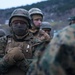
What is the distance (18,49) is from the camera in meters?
4.53

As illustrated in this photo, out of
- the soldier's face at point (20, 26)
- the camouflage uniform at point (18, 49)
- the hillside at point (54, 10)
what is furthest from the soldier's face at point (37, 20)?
the hillside at point (54, 10)

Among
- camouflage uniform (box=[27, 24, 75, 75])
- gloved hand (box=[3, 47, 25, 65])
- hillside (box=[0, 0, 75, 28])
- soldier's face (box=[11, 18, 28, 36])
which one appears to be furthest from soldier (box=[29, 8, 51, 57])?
hillside (box=[0, 0, 75, 28])

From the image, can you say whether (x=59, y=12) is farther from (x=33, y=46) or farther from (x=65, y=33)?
(x=65, y=33)

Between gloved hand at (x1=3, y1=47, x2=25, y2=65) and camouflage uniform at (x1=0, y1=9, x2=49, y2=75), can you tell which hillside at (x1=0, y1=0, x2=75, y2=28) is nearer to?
camouflage uniform at (x1=0, y1=9, x2=49, y2=75)

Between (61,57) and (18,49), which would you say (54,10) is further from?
(61,57)

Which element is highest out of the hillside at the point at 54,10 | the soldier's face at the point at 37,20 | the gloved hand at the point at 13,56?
the soldier's face at the point at 37,20

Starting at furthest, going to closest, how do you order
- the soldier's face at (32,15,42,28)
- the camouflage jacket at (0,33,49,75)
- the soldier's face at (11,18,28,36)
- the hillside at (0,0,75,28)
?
the hillside at (0,0,75,28)
the soldier's face at (32,15,42,28)
the soldier's face at (11,18,28,36)
the camouflage jacket at (0,33,49,75)

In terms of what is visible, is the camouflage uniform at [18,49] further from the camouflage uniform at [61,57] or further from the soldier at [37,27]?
the camouflage uniform at [61,57]

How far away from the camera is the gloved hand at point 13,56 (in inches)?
176

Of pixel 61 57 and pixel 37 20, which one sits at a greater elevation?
pixel 61 57

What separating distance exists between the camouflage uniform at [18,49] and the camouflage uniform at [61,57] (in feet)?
8.08

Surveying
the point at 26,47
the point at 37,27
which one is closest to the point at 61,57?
the point at 26,47

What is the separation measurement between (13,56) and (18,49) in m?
0.11

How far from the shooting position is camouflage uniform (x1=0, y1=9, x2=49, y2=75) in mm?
4551
